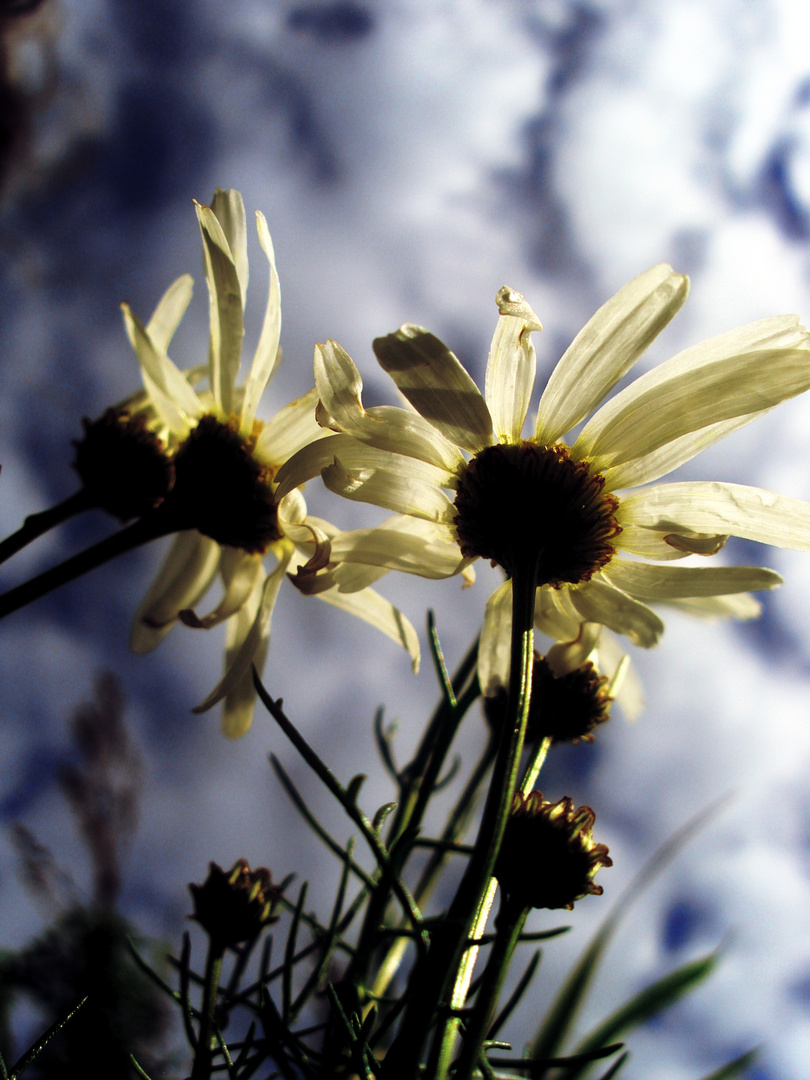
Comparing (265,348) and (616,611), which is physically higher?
(265,348)

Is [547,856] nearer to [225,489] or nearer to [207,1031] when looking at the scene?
[207,1031]

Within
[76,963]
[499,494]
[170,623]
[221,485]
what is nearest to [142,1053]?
[76,963]

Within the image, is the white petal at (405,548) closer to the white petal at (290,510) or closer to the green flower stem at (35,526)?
the white petal at (290,510)

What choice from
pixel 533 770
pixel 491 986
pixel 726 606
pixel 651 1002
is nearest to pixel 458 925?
pixel 491 986

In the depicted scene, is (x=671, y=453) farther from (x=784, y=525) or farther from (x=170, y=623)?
(x=170, y=623)

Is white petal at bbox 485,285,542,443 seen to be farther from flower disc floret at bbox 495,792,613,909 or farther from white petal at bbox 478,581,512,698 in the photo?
flower disc floret at bbox 495,792,613,909

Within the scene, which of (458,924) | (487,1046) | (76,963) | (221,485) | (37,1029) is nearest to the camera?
(458,924)

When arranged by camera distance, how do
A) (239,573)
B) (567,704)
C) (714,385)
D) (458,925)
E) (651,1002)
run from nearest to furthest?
(458,925)
(714,385)
(567,704)
(239,573)
(651,1002)

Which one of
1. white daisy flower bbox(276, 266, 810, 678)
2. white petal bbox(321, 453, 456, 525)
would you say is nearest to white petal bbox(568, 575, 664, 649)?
white daisy flower bbox(276, 266, 810, 678)
